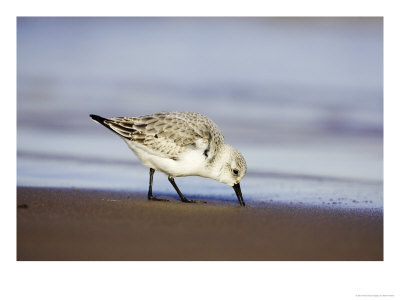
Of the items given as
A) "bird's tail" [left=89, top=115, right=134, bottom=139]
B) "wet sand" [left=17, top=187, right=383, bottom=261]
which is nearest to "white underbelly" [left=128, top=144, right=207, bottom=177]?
"bird's tail" [left=89, top=115, right=134, bottom=139]

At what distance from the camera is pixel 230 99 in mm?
7680

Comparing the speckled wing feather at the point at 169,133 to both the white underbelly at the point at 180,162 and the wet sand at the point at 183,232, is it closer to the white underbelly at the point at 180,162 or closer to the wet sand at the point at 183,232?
the white underbelly at the point at 180,162

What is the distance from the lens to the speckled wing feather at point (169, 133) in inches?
226

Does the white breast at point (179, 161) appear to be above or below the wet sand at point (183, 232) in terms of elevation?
above

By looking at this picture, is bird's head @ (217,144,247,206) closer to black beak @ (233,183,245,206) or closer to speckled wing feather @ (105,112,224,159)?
black beak @ (233,183,245,206)

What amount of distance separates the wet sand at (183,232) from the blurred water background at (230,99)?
0.76 meters

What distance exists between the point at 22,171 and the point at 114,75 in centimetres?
176

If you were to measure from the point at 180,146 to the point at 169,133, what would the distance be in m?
0.18

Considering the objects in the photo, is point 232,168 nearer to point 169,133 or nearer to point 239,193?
point 239,193

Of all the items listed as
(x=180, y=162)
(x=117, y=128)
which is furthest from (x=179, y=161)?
(x=117, y=128)

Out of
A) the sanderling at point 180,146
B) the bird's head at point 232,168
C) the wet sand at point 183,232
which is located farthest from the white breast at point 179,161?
the wet sand at point 183,232

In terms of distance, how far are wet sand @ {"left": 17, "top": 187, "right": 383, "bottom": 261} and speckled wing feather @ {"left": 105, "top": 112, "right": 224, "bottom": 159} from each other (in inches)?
23.5
